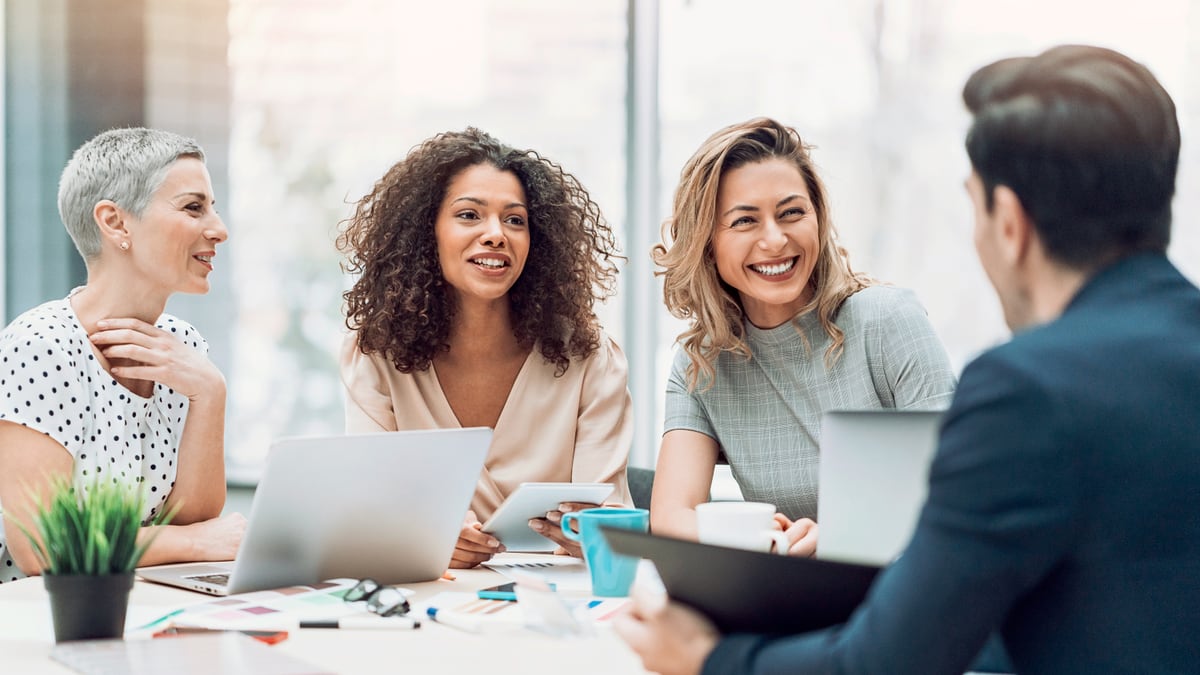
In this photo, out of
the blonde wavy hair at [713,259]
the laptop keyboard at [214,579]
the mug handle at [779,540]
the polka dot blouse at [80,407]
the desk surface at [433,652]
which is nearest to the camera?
the desk surface at [433,652]

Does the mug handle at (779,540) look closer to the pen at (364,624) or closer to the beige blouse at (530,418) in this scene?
the pen at (364,624)

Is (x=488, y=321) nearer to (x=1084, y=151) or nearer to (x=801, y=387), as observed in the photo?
(x=801, y=387)

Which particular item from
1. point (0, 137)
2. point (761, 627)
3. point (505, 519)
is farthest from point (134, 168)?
point (0, 137)

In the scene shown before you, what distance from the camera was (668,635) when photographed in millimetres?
997

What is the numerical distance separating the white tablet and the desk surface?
1.08 ft

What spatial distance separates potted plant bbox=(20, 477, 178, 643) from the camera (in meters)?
1.26

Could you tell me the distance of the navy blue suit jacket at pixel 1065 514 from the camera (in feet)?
2.64

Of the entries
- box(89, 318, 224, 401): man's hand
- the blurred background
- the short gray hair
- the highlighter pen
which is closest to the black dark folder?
the highlighter pen

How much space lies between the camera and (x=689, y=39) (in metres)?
3.61

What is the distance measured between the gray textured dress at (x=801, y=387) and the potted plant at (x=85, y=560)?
122 centimetres

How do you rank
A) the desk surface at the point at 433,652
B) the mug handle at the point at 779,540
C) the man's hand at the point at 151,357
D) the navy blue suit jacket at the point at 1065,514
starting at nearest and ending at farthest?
the navy blue suit jacket at the point at 1065,514 → the desk surface at the point at 433,652 → the mug handle at the point at 779,540 → the man's hand at the point at 151,357

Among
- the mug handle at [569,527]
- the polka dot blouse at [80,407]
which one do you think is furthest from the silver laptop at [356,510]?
the polka dot blouse at [80,407]

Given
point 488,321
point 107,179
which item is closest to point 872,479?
point 488,321

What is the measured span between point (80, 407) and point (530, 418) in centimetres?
88
